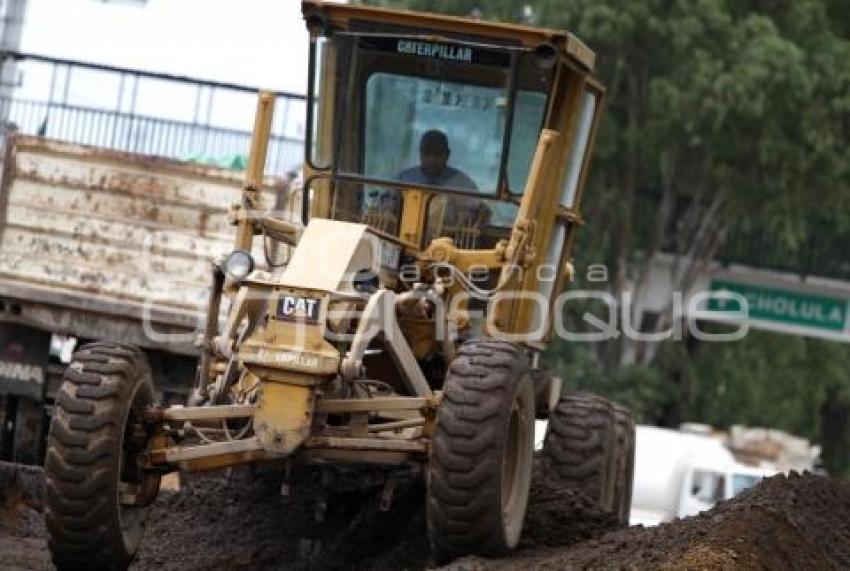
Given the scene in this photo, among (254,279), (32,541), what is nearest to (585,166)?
(254,279)

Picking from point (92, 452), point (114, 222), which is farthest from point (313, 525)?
point (114, 222)

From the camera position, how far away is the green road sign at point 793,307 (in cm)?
3284

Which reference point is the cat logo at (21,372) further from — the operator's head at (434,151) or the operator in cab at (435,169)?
the operator's head at (434,151)

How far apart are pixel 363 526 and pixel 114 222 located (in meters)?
4.82

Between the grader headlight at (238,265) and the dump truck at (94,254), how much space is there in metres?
4.76

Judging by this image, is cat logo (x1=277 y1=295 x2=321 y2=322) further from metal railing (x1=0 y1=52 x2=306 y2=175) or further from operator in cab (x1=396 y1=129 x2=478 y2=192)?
metal railing (x1=0 y1=52 x2=306 y2=175)

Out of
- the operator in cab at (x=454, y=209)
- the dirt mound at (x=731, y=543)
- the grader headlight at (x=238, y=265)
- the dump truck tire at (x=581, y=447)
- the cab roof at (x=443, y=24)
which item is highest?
the cab roof at (x=443, y=24)

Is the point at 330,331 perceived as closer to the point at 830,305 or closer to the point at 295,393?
the point at 295,393

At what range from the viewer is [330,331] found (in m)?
10.3

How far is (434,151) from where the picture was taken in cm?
1212

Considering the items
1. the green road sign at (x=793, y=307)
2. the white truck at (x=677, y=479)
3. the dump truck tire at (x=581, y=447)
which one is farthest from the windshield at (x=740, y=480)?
the dump truck tire at (x=581, y=447)

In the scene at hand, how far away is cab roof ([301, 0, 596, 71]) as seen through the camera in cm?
1167

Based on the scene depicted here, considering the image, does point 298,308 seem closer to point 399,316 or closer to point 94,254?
point 399,316

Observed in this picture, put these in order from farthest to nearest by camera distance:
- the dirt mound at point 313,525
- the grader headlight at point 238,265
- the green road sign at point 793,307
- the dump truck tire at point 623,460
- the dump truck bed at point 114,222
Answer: the green road sign at point 793,307, the dump truck bed at point 114,222, the dump truck tire at point 623,460, the dirt mound at point 313,525, the grader headlight at point 238,265
